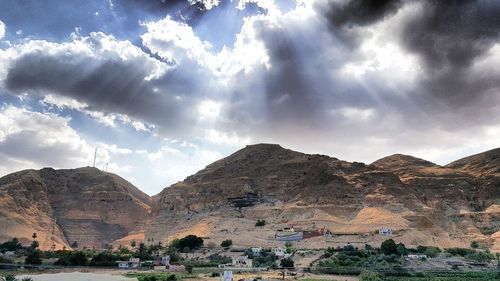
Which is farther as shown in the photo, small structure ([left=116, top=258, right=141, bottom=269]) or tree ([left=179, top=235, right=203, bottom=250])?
tree ([left=179, top=235, right=203, bottom=250])

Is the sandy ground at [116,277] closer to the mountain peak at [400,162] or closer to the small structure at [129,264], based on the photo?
the small structure at [129,264]

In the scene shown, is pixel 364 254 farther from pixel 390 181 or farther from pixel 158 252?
pixel 390 181

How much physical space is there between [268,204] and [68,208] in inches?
2254

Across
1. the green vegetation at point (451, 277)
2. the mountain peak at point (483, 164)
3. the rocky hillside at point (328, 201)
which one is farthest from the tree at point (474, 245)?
the mountain peak at point (483, 164)

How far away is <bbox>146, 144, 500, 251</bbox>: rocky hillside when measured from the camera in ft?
319

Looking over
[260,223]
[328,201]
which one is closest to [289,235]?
[260,223]

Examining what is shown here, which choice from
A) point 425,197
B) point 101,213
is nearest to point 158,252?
point 101,213

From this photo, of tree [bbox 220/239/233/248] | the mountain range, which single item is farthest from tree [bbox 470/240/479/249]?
tree [bbox 220/239/233/248]

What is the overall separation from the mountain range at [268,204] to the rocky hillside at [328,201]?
0.96 ft

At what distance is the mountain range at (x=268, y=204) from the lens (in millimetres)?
99625

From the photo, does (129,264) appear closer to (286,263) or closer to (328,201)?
(286,263)

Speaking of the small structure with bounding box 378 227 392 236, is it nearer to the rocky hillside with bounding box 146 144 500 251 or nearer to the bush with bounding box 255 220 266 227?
the rocky hillside with bounding box 146 144 500 251

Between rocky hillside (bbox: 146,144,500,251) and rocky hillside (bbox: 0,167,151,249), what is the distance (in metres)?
10.7

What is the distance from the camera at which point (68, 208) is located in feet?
446
